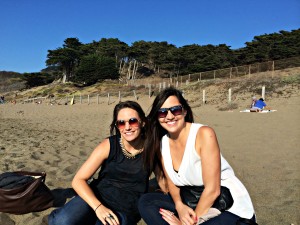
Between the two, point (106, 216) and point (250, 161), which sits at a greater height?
point (106, 216)

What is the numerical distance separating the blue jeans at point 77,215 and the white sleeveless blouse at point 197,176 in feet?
1.91

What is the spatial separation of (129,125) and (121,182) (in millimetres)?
548

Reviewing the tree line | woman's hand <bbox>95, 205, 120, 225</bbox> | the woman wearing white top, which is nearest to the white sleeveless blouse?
the woman wearing white top

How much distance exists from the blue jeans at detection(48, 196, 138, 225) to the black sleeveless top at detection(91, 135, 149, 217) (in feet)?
0.37

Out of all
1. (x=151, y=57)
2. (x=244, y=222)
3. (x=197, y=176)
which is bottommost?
(x=244, y=222)

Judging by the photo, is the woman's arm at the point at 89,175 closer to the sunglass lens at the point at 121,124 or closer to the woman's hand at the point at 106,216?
the woman's hand at the point at 106,216

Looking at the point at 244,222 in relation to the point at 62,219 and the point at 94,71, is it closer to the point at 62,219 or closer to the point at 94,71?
the point at 62,219

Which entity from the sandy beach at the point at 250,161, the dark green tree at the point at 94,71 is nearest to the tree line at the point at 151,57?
the dark green tree at the point at 94,71

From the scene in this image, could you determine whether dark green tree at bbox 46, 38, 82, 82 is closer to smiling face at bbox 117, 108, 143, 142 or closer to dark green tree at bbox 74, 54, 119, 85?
dark green tree at bbox 74, 54, 119, 85

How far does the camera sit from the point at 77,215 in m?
2.62

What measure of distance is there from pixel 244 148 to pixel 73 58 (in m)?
59.1

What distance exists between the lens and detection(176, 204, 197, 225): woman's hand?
2.40m

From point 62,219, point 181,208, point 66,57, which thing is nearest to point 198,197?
point 181,208

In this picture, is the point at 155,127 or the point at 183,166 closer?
the point at 183,166
